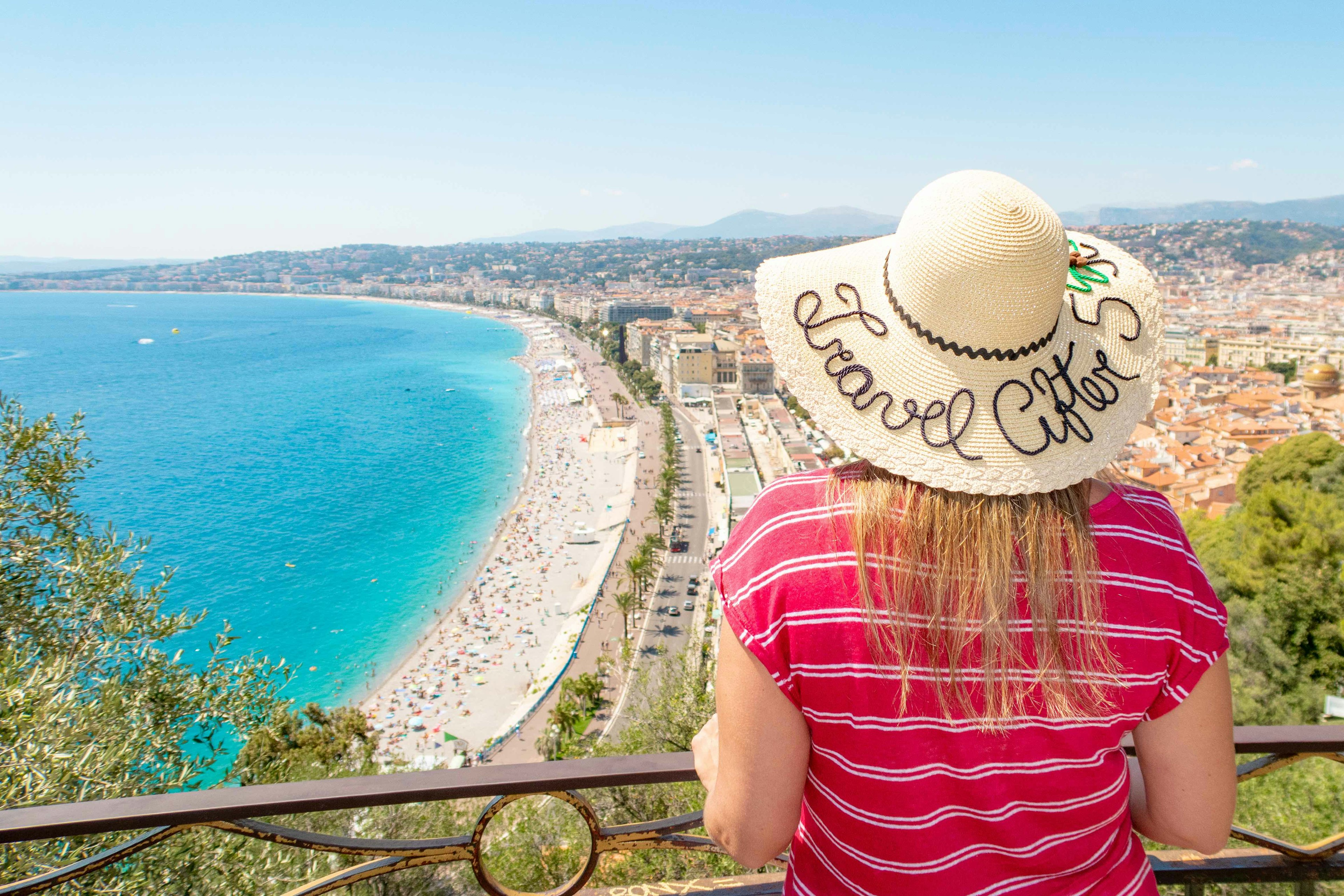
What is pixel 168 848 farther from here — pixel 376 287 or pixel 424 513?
pixel 376 287

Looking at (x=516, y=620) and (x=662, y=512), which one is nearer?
(x=516, y=620)

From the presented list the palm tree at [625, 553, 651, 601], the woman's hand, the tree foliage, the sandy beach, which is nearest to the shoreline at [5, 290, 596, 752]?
the sandy beach

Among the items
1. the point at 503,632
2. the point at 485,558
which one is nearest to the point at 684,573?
the point at 503,632

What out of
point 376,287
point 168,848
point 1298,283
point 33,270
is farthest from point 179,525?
point 33,270

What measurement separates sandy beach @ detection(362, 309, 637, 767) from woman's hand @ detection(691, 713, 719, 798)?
11163 millimetres

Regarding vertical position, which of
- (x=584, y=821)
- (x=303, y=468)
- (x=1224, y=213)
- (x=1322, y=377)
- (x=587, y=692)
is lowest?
(x=587, y=692)

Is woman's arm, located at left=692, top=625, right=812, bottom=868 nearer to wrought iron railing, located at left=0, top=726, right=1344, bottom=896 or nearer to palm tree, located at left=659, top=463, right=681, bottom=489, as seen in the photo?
wrought iron railing, located at left=0, top=726, right=1344, bottom=896

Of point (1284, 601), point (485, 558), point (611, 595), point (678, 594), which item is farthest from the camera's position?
point (485, 558)

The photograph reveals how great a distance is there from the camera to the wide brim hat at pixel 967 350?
0.50m

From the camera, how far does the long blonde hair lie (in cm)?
48

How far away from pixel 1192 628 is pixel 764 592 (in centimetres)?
30

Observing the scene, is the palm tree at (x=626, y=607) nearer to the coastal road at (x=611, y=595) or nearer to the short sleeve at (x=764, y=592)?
the coastal road at (x=611, y=595)

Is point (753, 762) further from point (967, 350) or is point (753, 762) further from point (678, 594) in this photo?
point (678, 594)

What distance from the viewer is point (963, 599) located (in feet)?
1.57
